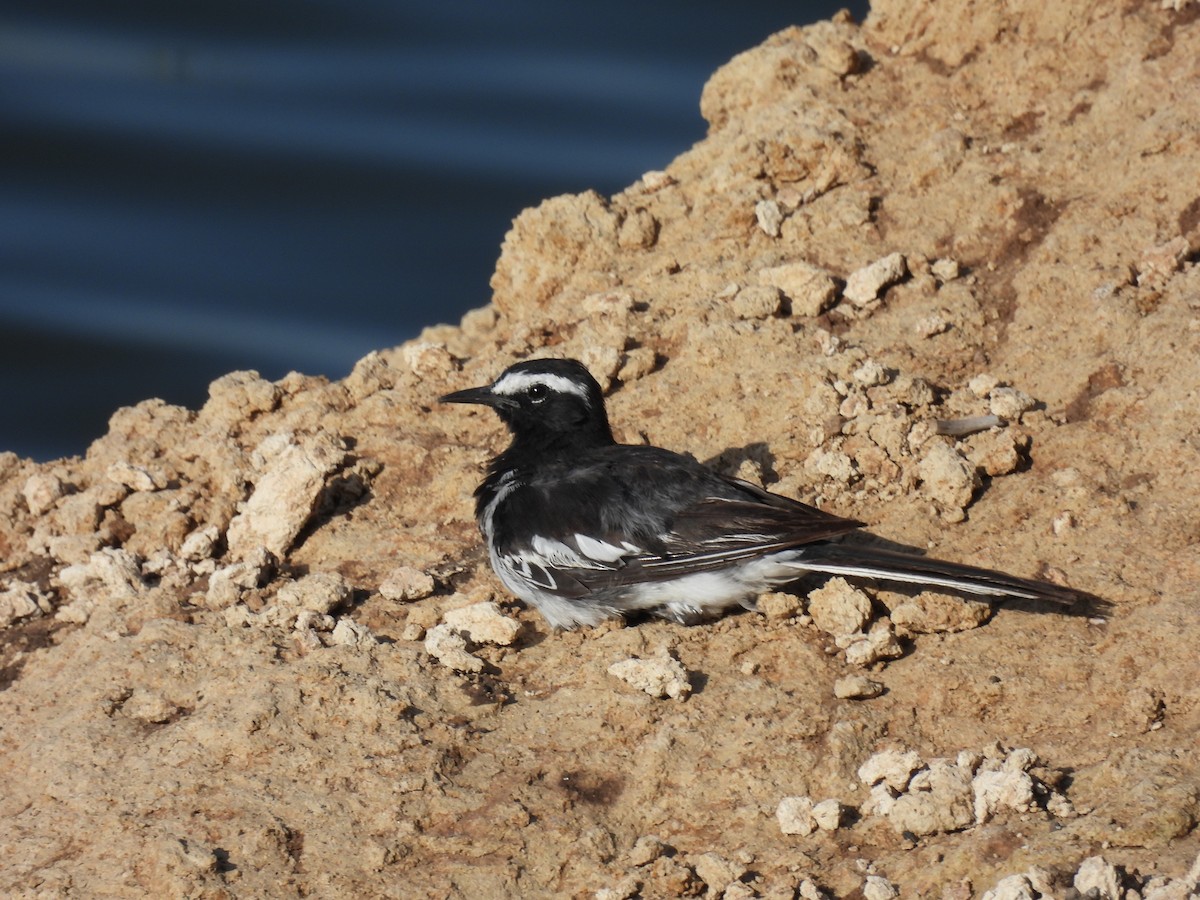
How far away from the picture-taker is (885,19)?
8617mm

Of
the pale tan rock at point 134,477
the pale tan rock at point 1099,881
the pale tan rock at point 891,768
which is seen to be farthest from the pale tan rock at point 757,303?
the pale tan rock at point 1099,881

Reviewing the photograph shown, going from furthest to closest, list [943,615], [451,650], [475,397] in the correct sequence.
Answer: [475,397] → [451,650] → [943,615]

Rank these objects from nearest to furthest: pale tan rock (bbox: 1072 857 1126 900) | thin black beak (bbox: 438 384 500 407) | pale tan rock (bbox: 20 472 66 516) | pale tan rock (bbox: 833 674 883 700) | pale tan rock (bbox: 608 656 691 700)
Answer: pale tan rock (bbox: 1072 857 1126 900) → pale tan rock (bbox: 833 674 883 700) → pale tan rock (bbox: 608 656 691 700) → thin black beak (bbox: 438 384 500 407) → pale tan rock (bbox: 20 472 66 516)

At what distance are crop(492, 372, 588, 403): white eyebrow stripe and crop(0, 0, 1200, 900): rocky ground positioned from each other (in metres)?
0.52

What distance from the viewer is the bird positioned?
5852 millimetres

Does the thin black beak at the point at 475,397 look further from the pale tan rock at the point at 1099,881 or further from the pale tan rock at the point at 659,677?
the pale tan rock at the point at 1099,881

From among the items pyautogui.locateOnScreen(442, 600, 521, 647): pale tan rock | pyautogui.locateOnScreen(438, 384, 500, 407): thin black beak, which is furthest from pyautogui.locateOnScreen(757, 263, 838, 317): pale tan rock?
pyautogui.locateOnScreen(442, 600, 521, 647): pale tan rock

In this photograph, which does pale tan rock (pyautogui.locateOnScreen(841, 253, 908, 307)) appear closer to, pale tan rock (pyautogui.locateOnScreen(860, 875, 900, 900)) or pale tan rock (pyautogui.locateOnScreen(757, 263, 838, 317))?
pale tan rock (pyautogui.locateOnScreen(757, 263, 838, 317))

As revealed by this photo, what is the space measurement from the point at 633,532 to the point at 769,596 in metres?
0.72

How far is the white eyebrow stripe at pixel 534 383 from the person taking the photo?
676 cm

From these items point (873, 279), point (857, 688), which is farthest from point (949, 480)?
point (873, 279)

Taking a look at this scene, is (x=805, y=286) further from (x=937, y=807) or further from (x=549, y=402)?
(x=937, y=807)

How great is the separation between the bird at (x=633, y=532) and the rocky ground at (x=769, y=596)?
6.3 inches

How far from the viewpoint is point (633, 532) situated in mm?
6289
